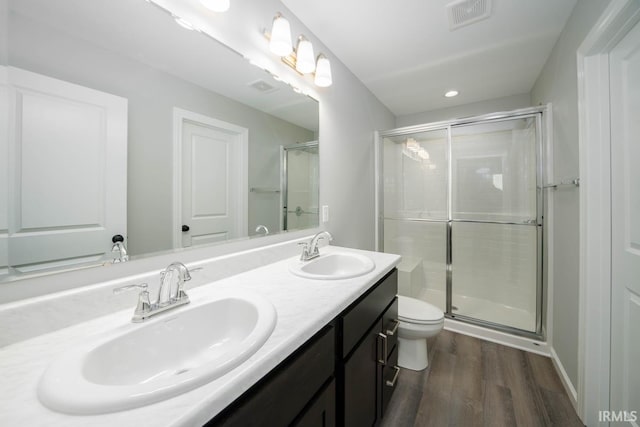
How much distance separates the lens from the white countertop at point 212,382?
37cm

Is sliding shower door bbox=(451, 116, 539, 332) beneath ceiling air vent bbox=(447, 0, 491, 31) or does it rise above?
beneath

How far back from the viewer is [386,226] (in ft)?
8.76

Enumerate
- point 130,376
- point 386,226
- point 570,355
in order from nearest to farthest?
point 130,376 < point 570,355 < point 386,226

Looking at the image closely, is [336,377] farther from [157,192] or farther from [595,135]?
[595,135]

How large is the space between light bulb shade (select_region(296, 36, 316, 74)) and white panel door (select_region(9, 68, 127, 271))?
3.33 ft

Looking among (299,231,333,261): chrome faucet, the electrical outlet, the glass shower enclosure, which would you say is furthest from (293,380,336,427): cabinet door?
the glass shower enclosure

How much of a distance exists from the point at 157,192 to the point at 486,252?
289cm

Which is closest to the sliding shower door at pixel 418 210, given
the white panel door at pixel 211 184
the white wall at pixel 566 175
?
the white wall at pixel 566 175

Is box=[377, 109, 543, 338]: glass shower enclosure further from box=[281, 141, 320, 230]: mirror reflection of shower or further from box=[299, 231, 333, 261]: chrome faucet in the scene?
box=[299, 231, 333, 261]: chrome faucet

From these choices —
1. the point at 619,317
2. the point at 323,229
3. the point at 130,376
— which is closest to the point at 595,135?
the point at 619,317

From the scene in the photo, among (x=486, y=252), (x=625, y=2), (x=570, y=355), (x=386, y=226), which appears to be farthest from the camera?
(x=386, y=226)

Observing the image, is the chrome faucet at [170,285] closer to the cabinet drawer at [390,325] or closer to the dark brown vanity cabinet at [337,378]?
the dark brown vanity cabinet at [337,378]

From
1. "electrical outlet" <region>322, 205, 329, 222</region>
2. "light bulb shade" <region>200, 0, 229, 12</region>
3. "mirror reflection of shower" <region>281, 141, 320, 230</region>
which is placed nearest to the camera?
"light bulb shade" <region>200, 0, 229, 12</region>

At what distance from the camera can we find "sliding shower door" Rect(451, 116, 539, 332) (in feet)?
6.87
